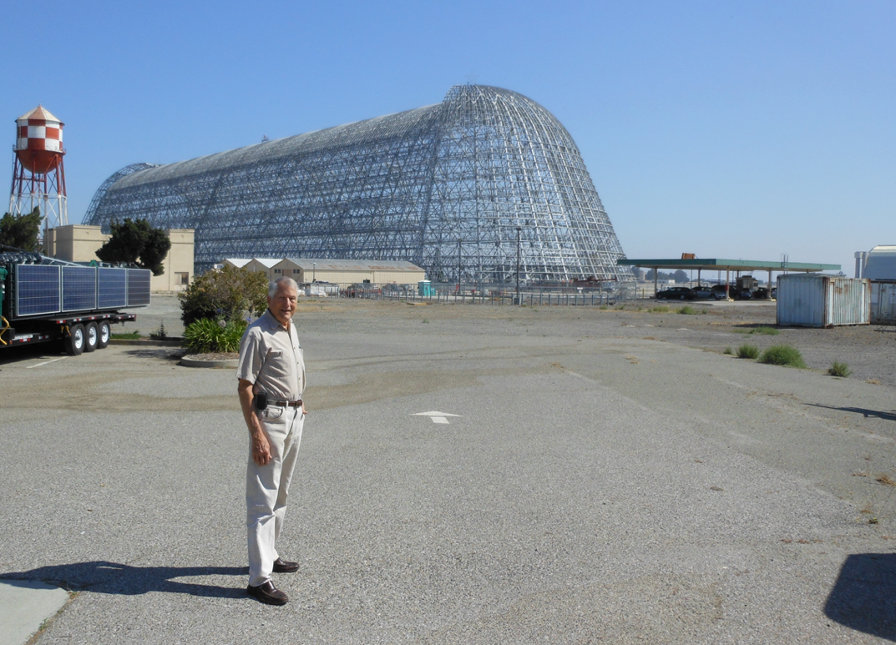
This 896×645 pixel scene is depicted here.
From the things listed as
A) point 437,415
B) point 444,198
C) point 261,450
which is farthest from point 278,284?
point 444,198

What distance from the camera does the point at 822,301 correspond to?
130ft

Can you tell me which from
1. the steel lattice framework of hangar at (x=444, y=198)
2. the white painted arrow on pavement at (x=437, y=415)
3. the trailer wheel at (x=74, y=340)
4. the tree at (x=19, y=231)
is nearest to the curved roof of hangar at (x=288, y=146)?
the steel lattice framework of hangar at (x=444, y=198)

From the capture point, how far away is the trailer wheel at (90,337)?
21.1m

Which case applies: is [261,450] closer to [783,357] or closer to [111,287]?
[783,357]

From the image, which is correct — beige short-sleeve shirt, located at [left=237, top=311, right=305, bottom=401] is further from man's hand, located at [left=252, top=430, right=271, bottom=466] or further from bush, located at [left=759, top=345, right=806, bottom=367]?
bush, located at [left=759, top=345, right=806, bottom=367]

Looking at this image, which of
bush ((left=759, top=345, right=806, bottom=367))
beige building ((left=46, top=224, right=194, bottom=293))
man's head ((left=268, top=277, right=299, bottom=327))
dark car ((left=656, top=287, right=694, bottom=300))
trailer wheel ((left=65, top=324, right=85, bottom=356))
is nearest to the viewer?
man's head ((left=268, top=277, right=299, bottom=327))

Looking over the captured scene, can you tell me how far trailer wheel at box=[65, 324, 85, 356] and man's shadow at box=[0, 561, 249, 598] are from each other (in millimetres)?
15664

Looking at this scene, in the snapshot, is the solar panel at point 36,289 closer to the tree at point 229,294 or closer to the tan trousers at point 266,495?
the tree at point 229,294

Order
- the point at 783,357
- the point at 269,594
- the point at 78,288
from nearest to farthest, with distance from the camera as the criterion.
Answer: the point at 269,594 → the point at 78,288 → the point at 783,357

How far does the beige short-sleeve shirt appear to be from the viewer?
5.25 metres

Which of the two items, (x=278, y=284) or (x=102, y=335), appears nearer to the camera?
(x=278, y=284)

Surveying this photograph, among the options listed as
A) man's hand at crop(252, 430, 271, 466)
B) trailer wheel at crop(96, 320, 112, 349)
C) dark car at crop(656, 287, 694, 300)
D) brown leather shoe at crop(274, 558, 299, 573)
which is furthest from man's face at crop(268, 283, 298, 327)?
dark car at crop(656, 287, 694, 300)

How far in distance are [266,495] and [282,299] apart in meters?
1.27

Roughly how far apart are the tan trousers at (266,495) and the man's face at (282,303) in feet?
2.00
